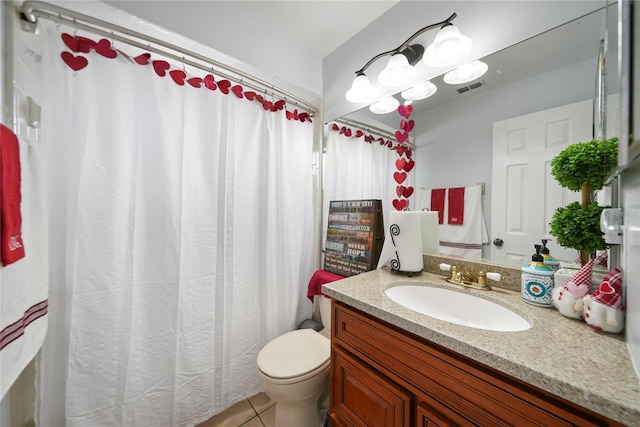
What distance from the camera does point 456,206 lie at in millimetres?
1130

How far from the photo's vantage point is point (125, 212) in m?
1.03

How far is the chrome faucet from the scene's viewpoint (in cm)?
90

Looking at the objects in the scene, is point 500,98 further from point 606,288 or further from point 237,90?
point 237,90

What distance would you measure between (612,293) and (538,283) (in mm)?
177

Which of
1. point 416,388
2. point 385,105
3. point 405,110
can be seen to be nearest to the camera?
point 416,388

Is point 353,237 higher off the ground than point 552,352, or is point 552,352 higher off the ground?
point 353,237

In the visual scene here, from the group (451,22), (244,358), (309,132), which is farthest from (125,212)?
(451,22)

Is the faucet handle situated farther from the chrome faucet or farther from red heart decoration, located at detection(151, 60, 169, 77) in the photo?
red heart decoration, located at detection(151, 60, 169, 77)

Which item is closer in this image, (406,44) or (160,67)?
(160,67)

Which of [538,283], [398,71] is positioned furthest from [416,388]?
[398,71]

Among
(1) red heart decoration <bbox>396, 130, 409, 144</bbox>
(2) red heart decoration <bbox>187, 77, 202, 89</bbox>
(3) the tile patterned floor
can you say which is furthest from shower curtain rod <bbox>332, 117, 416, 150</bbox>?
(3) the tile patterned floor

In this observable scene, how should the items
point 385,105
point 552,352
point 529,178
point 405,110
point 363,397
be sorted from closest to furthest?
point 552,352 → point 363,397 → point 529,178 → point 405,110 → point 385,105

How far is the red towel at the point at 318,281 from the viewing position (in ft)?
4.89

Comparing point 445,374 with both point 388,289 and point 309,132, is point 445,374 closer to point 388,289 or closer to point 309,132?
point 388,289
